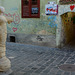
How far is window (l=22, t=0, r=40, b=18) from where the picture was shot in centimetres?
1122

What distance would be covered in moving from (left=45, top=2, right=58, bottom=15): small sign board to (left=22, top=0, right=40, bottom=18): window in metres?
0.72

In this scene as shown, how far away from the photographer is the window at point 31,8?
11.2 m

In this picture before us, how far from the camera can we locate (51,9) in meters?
10.6

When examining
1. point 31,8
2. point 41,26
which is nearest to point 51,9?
point 41,26

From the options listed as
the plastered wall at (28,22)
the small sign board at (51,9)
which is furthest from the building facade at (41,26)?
the small sign board at (51,9)

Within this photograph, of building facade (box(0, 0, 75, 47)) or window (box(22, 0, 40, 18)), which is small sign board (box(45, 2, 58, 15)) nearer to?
building facade (box(0, 0, 75, 47))

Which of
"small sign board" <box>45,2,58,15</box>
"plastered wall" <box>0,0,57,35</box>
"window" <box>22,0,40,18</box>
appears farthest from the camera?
"window" <box>22,0,40,18</box>

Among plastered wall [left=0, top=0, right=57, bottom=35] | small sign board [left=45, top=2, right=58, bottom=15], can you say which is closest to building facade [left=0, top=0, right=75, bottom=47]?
plastered wall [left=0, top=0, right=57, bottom=35]

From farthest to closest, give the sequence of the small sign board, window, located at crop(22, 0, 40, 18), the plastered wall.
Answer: window, located at crop(22, 0, 40, 18), the plastered wall, the small sign board

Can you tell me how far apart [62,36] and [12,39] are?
13.5 ft

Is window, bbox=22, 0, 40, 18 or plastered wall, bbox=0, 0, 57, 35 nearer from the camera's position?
plastered wall, bbox=0, 0, 57, 35

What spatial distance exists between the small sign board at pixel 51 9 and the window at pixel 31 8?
2.37 ft

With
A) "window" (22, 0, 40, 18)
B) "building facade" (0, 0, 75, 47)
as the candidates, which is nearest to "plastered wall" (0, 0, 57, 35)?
"building facade" (0, 0, 75, 47)

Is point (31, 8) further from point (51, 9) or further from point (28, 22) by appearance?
point (51, 9)
